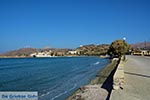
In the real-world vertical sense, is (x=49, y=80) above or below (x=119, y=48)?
below

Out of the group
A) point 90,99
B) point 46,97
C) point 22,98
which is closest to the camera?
point 22,98

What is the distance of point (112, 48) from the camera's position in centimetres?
10669

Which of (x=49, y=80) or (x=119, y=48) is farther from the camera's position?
(x=119, y=48)

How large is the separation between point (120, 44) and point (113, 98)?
93.5 meters

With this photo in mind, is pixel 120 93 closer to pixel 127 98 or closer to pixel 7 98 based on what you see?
pixel 127 98

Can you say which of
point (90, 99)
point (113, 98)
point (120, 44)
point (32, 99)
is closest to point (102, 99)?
point (90, 99)

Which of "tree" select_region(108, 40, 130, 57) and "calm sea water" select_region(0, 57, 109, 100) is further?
"tree" select_region(108, 40, 130, 57)

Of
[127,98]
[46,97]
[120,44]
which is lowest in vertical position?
[46,97]

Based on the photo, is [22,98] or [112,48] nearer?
[22,98]

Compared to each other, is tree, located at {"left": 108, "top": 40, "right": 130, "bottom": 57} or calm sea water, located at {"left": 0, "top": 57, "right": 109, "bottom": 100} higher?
tree, located at {"left": 108, "top": 40, "right": 130, "bottom": 57}

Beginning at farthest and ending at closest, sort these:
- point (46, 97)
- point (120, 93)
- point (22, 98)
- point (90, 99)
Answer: point (46, 97) < point (90, 99) < point (120, 93) < point (22, 98)

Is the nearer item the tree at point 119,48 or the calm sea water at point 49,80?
the calm sea water at point 49,80

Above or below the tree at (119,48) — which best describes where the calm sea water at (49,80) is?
below

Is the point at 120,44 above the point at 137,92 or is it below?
above
